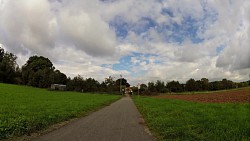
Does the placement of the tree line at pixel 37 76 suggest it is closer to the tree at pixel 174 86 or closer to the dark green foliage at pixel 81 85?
the dark green foliage at pixel 81 85

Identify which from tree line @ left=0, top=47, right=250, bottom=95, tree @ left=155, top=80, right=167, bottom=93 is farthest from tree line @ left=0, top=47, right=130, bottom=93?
tree @ left=155, top=80, right=167, bottom=93

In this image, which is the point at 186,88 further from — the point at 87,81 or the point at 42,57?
the point at 42,57

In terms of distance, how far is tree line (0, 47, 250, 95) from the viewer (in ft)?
348

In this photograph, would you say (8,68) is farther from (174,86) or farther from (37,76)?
(174,86)

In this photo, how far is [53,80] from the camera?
110688 mm

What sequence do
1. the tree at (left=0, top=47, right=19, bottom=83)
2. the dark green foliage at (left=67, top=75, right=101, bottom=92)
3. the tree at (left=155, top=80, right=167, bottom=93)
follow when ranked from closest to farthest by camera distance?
the tree at (left=0, top=47, right=19, bottom=83)
the dark green foliage at (left=67, top=75, right=101, bottom=92)
the tree at (left=155, top=80, right=167, bottom=93)

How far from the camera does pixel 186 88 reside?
143 metres

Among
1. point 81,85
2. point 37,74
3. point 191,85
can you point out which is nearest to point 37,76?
point 37,74

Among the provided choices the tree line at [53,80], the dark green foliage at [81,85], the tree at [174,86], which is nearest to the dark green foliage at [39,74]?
the tree line at [53,80]

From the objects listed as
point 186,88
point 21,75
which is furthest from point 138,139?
point 186,88

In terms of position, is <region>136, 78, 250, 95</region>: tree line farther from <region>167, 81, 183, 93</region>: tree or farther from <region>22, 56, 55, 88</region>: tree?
<region>22, 56, 55, 88</region>: tree

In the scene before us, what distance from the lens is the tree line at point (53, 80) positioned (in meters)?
106

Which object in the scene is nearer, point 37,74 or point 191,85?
point 37,74

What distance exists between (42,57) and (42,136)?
416 feet
